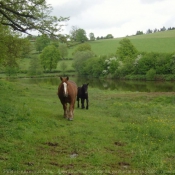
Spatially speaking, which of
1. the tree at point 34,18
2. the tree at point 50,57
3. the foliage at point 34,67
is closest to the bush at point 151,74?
the foliage at point 34,67

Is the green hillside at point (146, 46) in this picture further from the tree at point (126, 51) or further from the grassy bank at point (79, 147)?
the grassy bank at point (79, 147)

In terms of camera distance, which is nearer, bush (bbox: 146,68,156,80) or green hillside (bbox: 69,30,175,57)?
bush (bbox: 146,68,156,80)

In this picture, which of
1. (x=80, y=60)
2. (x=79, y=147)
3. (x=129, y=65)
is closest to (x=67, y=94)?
(x=79, y=147)

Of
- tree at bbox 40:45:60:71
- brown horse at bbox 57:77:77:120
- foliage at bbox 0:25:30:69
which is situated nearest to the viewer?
brown horse at bbox 57:77:77:120

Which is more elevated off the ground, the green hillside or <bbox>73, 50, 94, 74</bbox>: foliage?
the green hillside

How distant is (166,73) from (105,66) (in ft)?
79.0

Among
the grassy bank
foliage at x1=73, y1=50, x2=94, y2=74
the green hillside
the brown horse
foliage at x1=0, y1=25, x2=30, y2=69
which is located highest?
the green hillside

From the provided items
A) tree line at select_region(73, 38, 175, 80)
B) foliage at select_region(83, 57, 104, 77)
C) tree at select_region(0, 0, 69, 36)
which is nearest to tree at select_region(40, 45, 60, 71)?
tree line at select_region(73, 38, 175, 80)

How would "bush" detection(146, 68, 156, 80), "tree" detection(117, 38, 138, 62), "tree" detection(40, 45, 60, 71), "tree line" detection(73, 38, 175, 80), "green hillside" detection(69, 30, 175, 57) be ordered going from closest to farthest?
"bush" detection(146, 68, 156, 80) < "tree line" detection(73, 38, 175, 80) < "tree" detection(117, 38, 138, 62) < "tree" detection(40, 45, 60, 71) < "green hillside" detection(69, 30, 175, 57)

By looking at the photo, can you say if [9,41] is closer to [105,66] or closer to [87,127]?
[87,127]

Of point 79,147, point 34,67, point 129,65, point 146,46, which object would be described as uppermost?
point 146,46

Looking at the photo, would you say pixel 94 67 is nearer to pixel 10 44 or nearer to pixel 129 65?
pixel 129 65

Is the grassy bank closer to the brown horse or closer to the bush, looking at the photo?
the brown horse

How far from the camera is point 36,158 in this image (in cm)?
673
